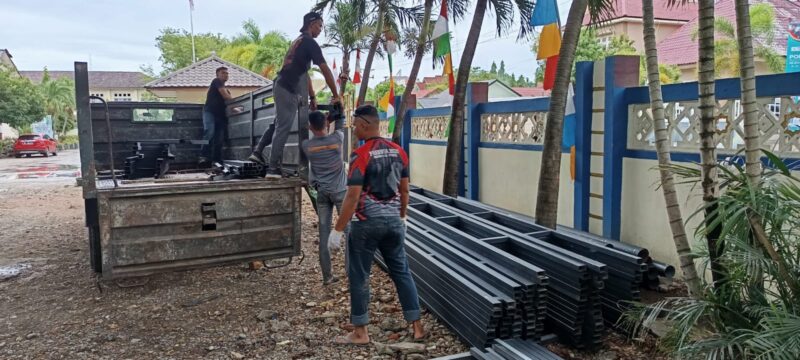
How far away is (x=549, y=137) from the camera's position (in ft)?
19.0

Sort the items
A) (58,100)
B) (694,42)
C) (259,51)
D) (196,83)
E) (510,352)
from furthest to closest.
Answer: (58,100) → (259,51) → (694,42) → (196,83) → (510,352)

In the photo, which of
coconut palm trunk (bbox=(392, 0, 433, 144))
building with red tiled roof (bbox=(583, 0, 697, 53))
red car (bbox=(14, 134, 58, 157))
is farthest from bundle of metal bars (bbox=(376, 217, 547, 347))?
red car (bbox=(14, 134, 58, 157))

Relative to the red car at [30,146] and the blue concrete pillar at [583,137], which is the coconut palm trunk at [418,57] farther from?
the red car at [30,146]

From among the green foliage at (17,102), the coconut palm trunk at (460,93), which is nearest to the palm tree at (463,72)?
the coconut palm trunk at (460,93)

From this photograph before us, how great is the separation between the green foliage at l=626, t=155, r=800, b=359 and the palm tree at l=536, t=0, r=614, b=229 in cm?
309

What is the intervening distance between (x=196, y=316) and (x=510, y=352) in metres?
2.63

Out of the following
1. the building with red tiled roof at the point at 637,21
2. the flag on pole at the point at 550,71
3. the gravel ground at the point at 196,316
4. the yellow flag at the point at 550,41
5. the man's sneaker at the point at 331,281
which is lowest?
the gravel ground at the point at 196,316

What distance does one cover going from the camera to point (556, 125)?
18.9ft

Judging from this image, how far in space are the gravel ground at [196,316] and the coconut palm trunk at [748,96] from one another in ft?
5.18

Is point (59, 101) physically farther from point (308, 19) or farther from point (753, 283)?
point (753, 283)

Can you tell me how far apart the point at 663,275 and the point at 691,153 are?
1303 mm

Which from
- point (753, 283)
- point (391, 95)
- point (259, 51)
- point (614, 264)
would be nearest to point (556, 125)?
point (614, 264)

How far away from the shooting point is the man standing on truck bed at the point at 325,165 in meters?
4.79

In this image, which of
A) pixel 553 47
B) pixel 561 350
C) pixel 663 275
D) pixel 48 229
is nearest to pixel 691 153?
pixel 663 275
